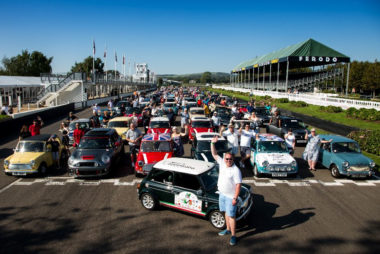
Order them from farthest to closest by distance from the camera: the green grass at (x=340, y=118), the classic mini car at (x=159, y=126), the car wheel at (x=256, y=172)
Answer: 1. the green grass at (x=340, y=118)
2. the classic mini car at (x=159, y=126)
3. the car wheel at (x=256, y=172)

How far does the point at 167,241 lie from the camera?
656 cm

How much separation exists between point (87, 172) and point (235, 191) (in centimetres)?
662

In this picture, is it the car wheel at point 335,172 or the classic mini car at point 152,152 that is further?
the car wheel at point 335,172

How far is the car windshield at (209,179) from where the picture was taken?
733 cm

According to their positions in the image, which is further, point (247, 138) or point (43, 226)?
point (247, 138)

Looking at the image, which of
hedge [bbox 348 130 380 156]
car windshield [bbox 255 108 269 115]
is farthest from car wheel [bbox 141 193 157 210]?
car windshield [bbox 255 108 269 115]

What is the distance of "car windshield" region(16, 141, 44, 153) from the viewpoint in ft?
38.9

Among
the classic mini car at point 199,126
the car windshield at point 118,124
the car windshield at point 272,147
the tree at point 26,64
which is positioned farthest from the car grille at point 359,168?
the tree at point 26,64

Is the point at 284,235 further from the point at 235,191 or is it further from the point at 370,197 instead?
the point at 370,197

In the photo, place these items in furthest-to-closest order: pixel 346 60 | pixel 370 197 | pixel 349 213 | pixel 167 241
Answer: pixel 346 60 → pixel 370 197 → pixel 349 213 → pixel 167 241

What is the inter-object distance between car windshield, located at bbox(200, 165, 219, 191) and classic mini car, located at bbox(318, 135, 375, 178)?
19.4 feet

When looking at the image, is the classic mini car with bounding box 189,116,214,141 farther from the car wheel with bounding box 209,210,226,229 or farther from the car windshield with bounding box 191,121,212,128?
the car wheel with bounding box 209,210,226,229

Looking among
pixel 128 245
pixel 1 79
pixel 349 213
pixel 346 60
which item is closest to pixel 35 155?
pixel 128 245

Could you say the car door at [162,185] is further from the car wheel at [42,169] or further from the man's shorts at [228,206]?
the car wheel at [42,169]
